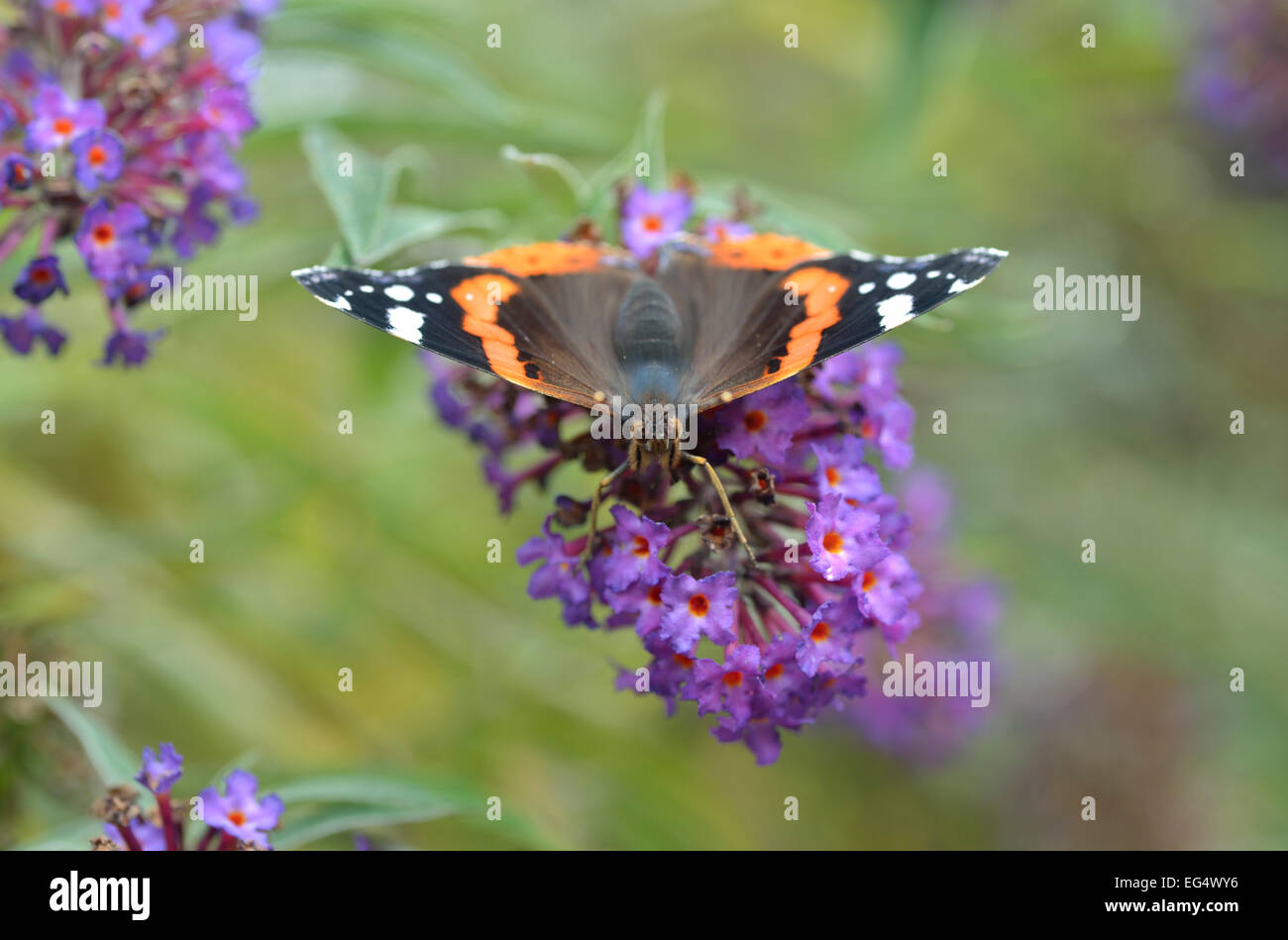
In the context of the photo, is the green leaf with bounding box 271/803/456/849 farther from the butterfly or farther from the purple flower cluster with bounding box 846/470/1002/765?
the purple flower cluster with bounding box 846/470/1002/765

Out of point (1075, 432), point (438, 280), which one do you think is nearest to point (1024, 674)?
point (1075, 432)

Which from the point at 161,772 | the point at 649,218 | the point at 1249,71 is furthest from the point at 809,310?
the point at 1249,71

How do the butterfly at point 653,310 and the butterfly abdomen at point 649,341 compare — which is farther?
the butterfly abdomen at point 649,341

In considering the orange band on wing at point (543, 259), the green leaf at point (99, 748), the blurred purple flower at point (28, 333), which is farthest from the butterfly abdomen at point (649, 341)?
the green leaf at point (99, 748)

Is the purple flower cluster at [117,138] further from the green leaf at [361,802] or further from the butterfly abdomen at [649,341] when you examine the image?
the green leaf at [361,802]
